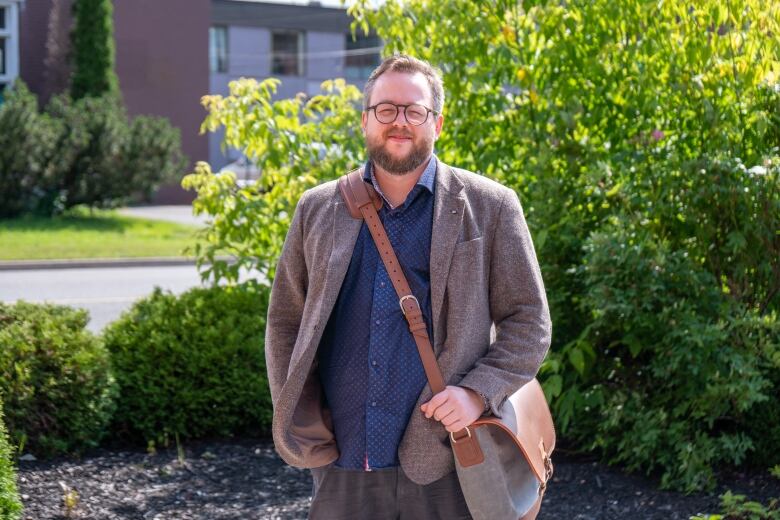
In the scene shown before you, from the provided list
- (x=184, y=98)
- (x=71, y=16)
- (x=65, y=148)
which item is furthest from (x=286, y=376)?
(x=184, y=98)

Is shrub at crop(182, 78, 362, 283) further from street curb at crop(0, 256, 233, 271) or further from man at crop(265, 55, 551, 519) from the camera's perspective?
street curb at crop(0, 256, 233, 271)

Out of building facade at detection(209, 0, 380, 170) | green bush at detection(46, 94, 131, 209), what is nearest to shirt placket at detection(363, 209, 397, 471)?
green bush at detection(46, 94, 131, 209)

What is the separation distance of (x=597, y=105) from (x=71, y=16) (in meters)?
24.0

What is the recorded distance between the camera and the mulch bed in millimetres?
4480

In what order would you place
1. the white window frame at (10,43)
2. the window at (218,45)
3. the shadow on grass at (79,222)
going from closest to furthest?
the shadow on grass at (79,222) → the white window frame at (10,43) → the window at (218,45)

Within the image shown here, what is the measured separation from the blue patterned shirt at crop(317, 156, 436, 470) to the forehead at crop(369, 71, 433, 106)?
19cm

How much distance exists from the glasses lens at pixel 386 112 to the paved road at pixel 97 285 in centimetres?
815

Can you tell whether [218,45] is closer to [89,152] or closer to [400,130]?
[89,152]

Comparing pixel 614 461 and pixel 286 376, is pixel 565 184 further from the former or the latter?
pixel 286 376

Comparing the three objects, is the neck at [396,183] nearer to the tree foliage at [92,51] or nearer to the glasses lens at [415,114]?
the glasses lens at [415,114]

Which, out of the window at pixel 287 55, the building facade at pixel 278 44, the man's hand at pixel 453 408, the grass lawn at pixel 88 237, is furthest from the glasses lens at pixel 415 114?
the window at pixel 287 55

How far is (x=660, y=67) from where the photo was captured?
5.50 m

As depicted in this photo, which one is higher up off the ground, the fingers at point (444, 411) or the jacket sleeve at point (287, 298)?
the jacket sleeve at point (287, 298)

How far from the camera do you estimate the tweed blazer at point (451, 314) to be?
2.59 m
